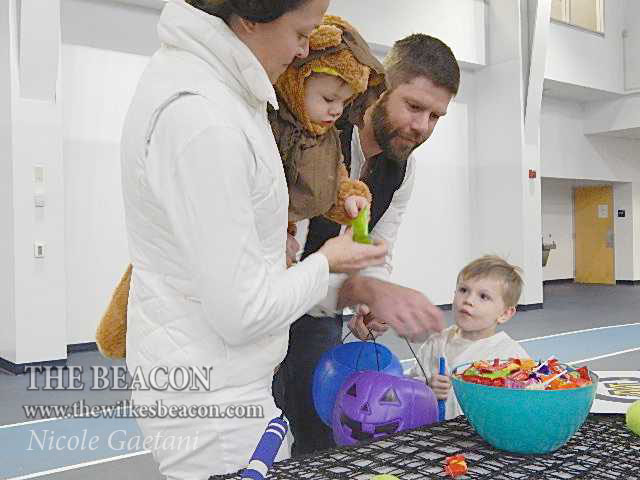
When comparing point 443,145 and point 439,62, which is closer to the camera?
point 439,62

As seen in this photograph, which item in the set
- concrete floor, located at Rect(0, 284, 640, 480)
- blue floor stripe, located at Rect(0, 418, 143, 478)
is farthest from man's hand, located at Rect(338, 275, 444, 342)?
blue floor stripe, located at Rect(0, 418, 143, 478)

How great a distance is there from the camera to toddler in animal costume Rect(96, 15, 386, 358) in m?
1.33

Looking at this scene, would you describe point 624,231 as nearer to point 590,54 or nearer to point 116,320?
point 590,54

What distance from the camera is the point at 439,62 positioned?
175cm

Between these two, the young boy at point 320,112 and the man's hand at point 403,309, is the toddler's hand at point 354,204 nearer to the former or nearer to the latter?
the young boy at point 320,112

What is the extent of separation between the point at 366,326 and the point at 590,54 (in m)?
9.15

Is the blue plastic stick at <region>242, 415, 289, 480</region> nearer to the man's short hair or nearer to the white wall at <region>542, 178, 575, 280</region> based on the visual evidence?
the man's short hair

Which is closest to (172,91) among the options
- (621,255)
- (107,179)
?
(107,179)

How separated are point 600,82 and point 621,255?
3.56 meters

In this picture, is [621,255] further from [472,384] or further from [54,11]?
[472,384]

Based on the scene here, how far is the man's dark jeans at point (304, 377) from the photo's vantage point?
182 centimetres

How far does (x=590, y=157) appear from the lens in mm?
10648

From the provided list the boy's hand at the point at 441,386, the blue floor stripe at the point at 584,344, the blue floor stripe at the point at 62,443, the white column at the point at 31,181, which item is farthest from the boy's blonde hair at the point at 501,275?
the white column at the point at 31,181

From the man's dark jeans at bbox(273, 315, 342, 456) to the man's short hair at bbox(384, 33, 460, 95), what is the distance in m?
0.71
